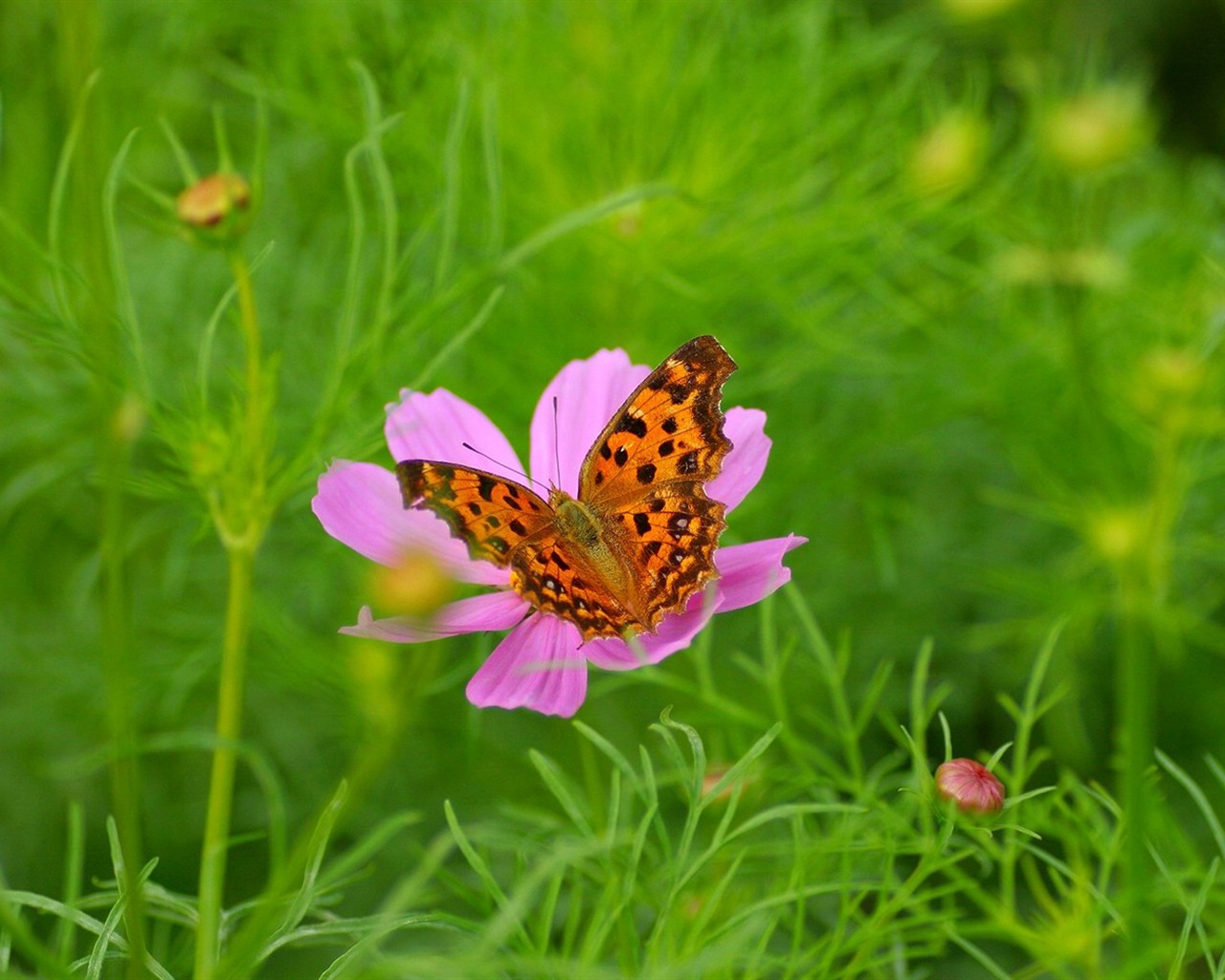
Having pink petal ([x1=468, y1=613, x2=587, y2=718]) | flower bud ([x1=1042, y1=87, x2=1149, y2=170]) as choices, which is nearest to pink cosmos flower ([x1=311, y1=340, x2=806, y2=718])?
pink petal ([x1=468, y1=613, x2=587, y2=718])

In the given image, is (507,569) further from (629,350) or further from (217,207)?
(629,350)

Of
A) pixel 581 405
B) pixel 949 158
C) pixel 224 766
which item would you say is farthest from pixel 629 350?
pixel 224 766

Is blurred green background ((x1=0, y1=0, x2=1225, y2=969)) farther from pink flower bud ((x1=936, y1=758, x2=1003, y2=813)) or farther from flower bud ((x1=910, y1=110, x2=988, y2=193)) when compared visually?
pink flower bud ((x1=936, y1=758, x2=1003, y2=813))

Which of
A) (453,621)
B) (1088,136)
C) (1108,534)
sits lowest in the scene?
(1108,534)

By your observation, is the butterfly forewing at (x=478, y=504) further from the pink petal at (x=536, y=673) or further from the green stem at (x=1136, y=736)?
the green stem at (x=1136, y=736)

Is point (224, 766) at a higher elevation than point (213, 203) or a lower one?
lower

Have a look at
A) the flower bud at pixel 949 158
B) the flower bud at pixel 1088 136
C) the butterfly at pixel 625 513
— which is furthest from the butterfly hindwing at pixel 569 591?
the flower bud at pixel 949 158

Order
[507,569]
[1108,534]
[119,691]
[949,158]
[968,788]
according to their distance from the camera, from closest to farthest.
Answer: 1. [119,691]
2. [968,788]
3. [507,569]
4. [1108,534]
5. [949,158]

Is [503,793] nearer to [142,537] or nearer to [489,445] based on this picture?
[142,537]
